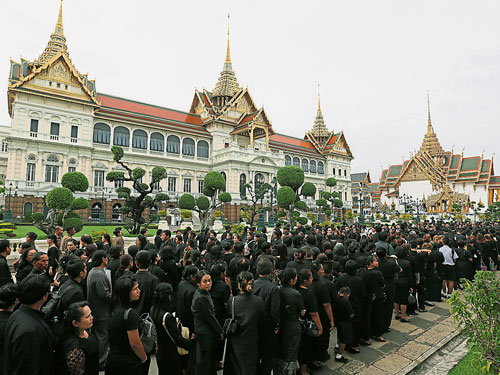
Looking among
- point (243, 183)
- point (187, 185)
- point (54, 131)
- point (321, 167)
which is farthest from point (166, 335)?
point (321, 167)

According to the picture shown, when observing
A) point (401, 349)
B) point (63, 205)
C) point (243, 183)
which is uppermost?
point (243, 183)

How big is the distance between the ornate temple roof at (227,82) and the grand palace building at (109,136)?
0.17 meters

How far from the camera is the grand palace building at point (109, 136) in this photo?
2670 cm

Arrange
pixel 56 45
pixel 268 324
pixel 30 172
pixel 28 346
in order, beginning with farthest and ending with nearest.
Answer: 1. pixel 56 45
2. pixel 30 172
3. pixel 268 324
4. pixel 28 346

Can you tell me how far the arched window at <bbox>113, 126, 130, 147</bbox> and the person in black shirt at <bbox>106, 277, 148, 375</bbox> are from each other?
32647 millimetres

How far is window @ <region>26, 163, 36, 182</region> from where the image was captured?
26.6 m

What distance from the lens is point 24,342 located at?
2.30m

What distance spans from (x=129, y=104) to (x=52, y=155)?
11683mm

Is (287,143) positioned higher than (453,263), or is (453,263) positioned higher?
(287,143)

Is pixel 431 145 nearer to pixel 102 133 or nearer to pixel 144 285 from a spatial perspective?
pixel 102 133

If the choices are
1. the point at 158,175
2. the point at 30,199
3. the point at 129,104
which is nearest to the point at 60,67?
the point at 129,104

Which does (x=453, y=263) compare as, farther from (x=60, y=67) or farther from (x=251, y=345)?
(x=60, y=67)

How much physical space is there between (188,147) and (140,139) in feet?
19.6

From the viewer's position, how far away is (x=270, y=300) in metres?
3.76
